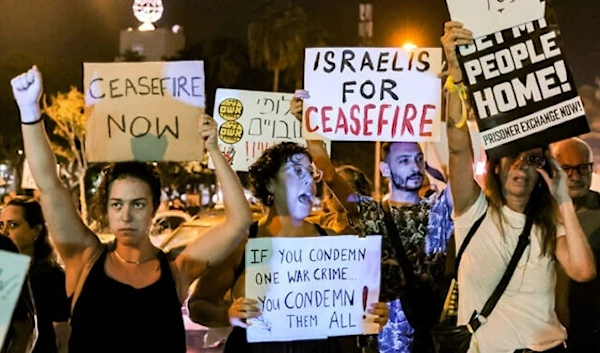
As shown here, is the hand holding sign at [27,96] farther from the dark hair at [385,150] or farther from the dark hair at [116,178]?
the dark hair at [385,150]

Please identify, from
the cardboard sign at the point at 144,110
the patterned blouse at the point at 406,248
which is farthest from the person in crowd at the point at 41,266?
the patterned blouse at the point at 406,248

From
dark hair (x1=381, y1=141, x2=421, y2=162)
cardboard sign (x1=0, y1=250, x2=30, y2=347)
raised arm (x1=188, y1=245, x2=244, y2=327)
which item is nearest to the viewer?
cardboard sign (x1=0, y1=250, x2=30, y2=347)

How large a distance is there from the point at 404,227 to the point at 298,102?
85 centimetres

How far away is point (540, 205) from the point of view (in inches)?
163

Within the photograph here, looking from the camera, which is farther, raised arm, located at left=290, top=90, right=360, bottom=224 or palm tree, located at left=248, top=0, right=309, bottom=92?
palm tree, located at left=248, top=0, right=309, bottom=92

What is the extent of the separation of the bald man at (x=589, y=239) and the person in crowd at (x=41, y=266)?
2.85 meters

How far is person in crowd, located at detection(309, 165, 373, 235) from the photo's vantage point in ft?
15.8

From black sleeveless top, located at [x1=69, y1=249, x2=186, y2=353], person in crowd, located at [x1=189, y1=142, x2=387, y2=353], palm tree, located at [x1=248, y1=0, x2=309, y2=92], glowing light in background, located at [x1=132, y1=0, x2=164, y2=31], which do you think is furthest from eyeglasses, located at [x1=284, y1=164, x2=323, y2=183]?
palm tree, located at [x1=248, y1=0, x2=309, y2=92]

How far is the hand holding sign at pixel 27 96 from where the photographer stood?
340 centimetres

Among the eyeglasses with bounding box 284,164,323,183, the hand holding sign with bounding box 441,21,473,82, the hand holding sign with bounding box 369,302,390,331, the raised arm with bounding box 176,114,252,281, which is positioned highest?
the hand holding sign with bounding box 441,21,473,82

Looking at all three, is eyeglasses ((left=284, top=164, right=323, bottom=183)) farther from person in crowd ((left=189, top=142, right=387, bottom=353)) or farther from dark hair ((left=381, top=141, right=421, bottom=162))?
dark hair ((left=381, top=141, right=421, bottom=162))

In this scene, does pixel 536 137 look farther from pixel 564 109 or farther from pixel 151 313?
pixel 151 313

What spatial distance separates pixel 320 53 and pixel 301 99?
258 mm

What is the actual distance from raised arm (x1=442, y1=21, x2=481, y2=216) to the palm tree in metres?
25.3
